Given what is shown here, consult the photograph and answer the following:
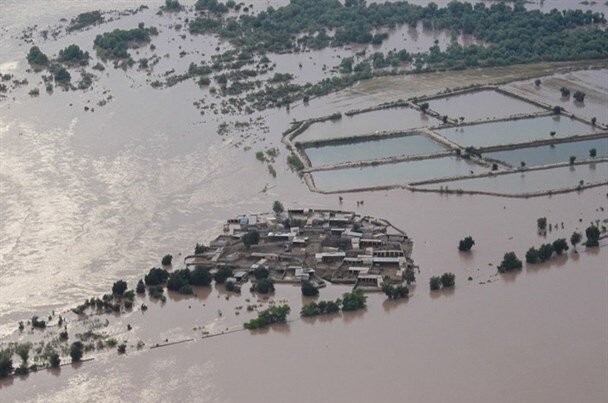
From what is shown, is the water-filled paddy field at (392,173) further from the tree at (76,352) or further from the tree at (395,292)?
the tree at (76,352)

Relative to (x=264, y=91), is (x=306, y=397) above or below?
below

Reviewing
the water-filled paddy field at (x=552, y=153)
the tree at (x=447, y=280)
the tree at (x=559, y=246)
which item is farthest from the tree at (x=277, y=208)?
the water-filled paddy field at (x=552, y=153)

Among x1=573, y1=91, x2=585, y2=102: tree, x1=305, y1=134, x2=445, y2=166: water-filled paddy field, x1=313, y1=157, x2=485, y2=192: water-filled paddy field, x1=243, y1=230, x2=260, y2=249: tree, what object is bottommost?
x1=243, y1=230, x2=260, y2=249: tree

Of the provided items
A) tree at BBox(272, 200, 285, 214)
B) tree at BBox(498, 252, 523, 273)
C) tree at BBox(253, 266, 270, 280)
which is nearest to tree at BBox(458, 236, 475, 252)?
tree at BBox(498, 252, 523, 273)

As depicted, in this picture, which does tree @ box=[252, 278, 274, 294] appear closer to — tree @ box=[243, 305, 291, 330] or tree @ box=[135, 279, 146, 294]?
tree @ box=[243, 305, 291, 330]

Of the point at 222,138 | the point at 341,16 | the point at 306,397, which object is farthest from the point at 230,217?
the point at 341,16

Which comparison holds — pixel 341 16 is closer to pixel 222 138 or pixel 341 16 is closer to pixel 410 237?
pixel 222 138

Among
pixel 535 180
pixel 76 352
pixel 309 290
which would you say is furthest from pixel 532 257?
pixel 76 352
